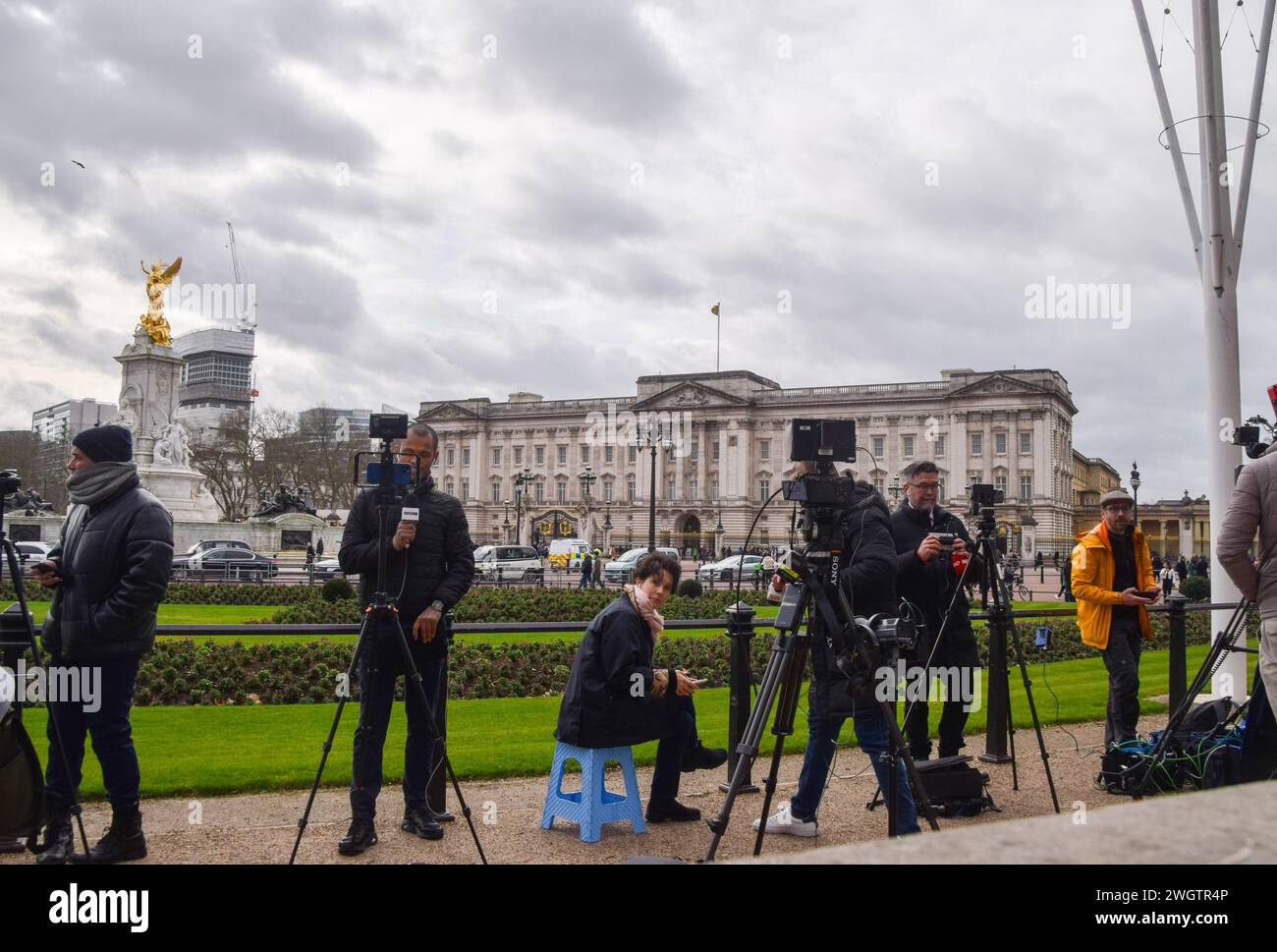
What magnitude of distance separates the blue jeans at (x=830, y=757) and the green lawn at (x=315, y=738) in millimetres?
2182

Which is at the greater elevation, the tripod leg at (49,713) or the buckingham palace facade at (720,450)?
→ the buckingham palace facade at (720,450)

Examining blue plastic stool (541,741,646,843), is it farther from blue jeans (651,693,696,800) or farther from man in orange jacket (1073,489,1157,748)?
man in orange jacket (1073,489,1157,748)

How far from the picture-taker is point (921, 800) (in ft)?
15.4

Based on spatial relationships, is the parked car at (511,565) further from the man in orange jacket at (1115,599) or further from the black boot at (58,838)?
the black boot at (58,838)

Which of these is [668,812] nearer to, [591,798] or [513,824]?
[591,798]

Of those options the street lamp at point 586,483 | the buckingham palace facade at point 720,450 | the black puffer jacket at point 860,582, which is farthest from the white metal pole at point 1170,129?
the buckingham palace facade at point 720,450

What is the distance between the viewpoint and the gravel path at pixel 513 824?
521 centimetres

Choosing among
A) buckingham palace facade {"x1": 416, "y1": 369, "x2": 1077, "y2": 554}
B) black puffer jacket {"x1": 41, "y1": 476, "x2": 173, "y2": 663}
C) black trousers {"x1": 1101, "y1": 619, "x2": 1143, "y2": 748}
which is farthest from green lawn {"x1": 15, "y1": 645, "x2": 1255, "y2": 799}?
buckingham palace facade {"x1": 416, "y1": 369, "x2": 1077, "y2": 554}

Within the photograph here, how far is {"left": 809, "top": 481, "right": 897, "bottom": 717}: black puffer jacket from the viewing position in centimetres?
511

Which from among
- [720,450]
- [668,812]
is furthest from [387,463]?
[720,450]

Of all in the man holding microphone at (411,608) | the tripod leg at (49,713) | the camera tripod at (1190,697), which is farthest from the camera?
the camera tripod at (1190,697)

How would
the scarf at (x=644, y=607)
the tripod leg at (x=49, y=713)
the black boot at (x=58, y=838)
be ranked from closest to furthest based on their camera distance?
the tripod leg at (x=49, y=713)
the black boot at (x=58, y=838)
the scarf at (x=644, y=607)

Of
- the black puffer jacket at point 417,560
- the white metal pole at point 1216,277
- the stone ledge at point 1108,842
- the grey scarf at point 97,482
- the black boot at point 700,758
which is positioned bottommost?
the black boot at point 700,758
